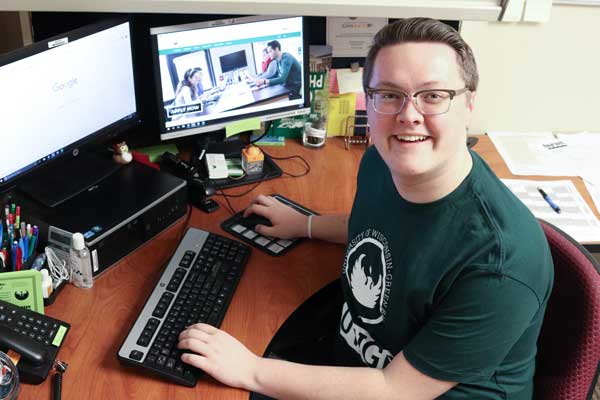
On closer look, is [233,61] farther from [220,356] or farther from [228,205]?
[220,356]

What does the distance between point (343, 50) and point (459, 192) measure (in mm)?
917

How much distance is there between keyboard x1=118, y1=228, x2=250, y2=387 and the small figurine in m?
0.27

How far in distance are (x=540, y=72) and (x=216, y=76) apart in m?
1.02

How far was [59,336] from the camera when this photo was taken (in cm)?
123

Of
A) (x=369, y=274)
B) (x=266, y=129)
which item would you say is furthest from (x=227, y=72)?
(x=369, y=274)

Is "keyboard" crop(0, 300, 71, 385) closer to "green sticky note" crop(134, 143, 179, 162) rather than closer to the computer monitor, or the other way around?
the computer monitor

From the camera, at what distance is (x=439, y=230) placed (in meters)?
1.15

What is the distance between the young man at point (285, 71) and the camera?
178 cm

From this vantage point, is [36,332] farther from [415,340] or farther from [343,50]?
[343,50]

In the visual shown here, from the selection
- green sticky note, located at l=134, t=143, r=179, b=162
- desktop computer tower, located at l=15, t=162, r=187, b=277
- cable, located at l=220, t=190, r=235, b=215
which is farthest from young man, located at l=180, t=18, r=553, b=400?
green sticky note, located at l=134, t=143, r=179, b=162

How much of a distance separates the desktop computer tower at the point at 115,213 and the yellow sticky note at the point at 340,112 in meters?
0.58

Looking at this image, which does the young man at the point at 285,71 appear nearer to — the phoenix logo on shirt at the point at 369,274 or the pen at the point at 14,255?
the phoenix logo on shirt at the point at 369,274

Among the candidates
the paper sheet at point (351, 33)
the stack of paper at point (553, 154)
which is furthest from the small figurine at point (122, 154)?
the stack of paper at point (553, 154)

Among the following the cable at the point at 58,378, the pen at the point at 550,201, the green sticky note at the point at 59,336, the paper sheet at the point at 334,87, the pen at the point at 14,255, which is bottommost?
the cable at the point at 58,378
